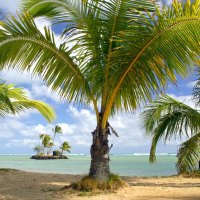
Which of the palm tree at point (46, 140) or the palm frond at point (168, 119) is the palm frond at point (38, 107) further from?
the palm tree at point (46, 140)

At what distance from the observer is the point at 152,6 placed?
811 cm

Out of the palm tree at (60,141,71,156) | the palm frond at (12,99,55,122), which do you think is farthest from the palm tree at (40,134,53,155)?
the palm frond at (12,99,55,122)

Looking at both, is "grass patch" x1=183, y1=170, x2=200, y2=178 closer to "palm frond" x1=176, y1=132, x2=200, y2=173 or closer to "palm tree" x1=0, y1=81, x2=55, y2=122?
"palm frond" x1=176, y1=132, x2=200, y2=173

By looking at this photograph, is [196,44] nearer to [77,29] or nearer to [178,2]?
[178,2]

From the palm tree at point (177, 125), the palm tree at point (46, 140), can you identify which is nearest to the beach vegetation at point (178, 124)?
the palm tree at point (177, 125)

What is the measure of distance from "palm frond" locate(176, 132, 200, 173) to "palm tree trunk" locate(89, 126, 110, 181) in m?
5.06

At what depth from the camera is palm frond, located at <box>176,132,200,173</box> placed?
42.4 ft

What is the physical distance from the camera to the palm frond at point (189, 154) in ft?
42.4

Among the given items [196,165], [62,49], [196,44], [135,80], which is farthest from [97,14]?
[196,165]

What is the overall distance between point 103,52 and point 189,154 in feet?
20.2

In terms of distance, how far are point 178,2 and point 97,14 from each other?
7.36ft

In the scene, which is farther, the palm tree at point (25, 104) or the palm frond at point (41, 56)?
the palm tree at point (25, 104)

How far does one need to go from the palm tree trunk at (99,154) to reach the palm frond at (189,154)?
5063 mm

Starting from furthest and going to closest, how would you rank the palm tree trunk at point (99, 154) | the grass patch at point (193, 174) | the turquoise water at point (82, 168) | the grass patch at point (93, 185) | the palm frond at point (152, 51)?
the turquoise water at point (82, 168)
the grass patch at point (193, 174)
the palm tree trunk at point (99, 154)
the grass patch at point (93, 185)
the palm frond at point (152, 51)
